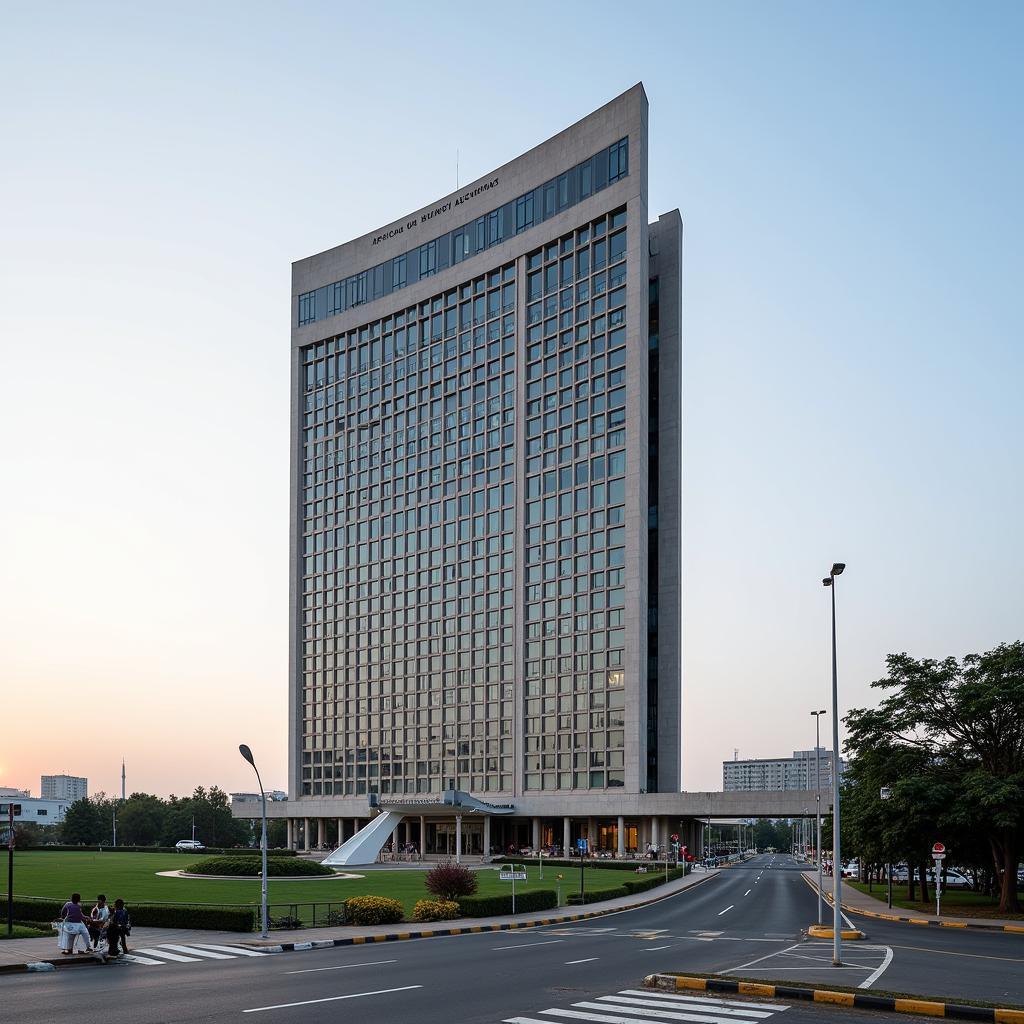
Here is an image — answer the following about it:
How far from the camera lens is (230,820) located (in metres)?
197

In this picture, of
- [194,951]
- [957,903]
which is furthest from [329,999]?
[957,903]

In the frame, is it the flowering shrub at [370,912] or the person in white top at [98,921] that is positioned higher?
the person in white top at [98,921]

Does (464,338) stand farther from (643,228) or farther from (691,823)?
(691,823)

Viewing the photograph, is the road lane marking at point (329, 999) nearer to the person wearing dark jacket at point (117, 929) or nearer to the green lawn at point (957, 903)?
the person wearing dark jacket at point (117, 929)

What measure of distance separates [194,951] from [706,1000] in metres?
17.5

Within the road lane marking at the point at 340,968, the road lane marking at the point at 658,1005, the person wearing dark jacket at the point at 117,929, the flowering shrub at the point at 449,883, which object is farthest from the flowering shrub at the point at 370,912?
the road lane marking at the point at 658,1005

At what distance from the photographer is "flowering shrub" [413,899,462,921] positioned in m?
43.9

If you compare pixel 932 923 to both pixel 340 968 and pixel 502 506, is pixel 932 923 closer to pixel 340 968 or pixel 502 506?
pixel 340 968

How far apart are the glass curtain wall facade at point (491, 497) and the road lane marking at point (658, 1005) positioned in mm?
88986

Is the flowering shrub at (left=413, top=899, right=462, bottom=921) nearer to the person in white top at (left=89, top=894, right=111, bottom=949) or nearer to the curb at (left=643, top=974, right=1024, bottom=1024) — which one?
the person in white top at (left=89, top=894, right=111, bottom=949)

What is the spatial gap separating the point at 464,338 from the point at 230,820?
11103cm

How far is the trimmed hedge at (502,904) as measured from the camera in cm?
4556

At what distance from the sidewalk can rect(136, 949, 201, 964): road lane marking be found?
1252 mm

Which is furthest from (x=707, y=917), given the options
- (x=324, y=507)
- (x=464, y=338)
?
(x=324, y=507)
